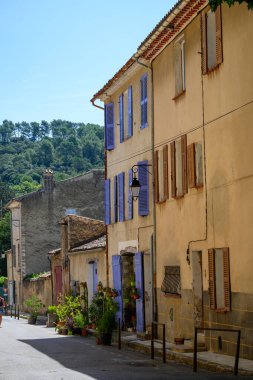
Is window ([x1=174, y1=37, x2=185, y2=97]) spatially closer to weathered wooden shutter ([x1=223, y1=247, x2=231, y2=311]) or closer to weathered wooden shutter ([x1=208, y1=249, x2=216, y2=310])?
weathered wooden shutter ([x1=208, y1=249, x2=216, y2=310])

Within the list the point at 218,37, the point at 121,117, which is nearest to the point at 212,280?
the point at 218,37

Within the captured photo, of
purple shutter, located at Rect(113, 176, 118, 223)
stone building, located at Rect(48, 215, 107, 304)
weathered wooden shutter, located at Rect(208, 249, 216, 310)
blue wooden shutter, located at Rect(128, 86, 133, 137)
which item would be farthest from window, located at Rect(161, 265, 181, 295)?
stone building, located at Rect(48, 215, 107, 304)

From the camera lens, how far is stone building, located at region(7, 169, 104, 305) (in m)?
52.6

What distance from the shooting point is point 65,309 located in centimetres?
3144

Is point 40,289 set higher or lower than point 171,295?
higher

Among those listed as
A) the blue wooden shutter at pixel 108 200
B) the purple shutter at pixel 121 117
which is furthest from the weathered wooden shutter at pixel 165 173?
the blue wooden shutter at pixel 108 200

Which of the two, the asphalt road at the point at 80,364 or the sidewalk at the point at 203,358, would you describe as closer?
the asphalt road at the point at 80,364

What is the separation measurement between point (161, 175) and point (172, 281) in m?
2.92

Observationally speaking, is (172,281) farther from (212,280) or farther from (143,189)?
(143,189)

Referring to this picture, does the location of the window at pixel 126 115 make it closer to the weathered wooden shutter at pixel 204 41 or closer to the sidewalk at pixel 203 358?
the sidewalk at pixel 203 358

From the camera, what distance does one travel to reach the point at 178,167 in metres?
21.5

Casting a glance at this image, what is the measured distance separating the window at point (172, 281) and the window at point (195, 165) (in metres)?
2.62

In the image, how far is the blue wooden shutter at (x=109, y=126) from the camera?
28.9m

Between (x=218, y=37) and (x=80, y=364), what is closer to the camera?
(x=80, y=364)
